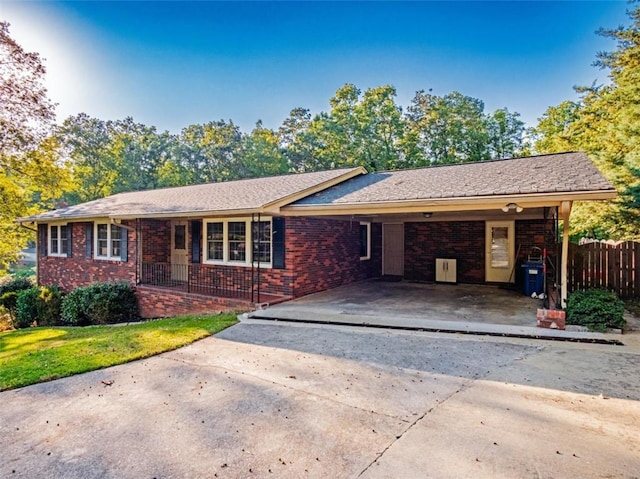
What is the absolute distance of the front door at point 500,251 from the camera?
1156 centimetres

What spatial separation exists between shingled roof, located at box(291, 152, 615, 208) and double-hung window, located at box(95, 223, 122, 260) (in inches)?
300

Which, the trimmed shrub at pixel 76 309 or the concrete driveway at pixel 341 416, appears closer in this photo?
the concrete driveway at pixel 341 416

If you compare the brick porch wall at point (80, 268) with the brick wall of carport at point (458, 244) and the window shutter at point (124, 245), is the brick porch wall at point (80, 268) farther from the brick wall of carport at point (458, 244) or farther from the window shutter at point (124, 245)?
the brick wall of carport at point (458, 244)

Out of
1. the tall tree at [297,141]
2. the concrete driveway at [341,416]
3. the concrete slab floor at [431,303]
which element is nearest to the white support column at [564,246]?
the concrete slab floor at [431,303]

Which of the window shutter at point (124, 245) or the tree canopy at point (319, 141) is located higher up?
the tree canopy at point (319, 141)

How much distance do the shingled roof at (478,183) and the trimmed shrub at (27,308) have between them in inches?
380

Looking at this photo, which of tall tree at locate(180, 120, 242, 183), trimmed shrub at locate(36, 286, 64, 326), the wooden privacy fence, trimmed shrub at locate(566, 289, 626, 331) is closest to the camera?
trimmed shrub at locate(566, 289, 626, 331)

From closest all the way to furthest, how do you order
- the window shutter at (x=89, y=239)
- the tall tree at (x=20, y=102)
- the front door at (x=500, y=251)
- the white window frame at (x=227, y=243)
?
the white window frame at (x=227, y=243) < the front door at (x=500, y=251) < the tall tree at (x=20, y=102) < the window shutter at (x=89, y=239)

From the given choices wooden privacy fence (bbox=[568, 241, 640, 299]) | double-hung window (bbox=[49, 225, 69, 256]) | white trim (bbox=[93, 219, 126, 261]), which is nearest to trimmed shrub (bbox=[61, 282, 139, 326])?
white trim (bbox=[93, 219, 126, 261])

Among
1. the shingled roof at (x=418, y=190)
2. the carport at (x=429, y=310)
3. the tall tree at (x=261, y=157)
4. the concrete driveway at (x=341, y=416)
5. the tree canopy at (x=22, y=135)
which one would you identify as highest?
the tall tree at (x=261, y=157)

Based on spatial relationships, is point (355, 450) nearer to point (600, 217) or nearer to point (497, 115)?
point (600, 217)

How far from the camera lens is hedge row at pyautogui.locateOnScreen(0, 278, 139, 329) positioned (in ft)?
35.9

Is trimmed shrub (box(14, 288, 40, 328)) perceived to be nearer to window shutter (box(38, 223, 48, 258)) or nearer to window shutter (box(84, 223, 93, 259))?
window shutter (box(84, 223, 93, 259))

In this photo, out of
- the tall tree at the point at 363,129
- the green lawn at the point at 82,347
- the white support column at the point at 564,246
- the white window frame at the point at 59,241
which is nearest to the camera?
the green lawn at the point at 82,347
